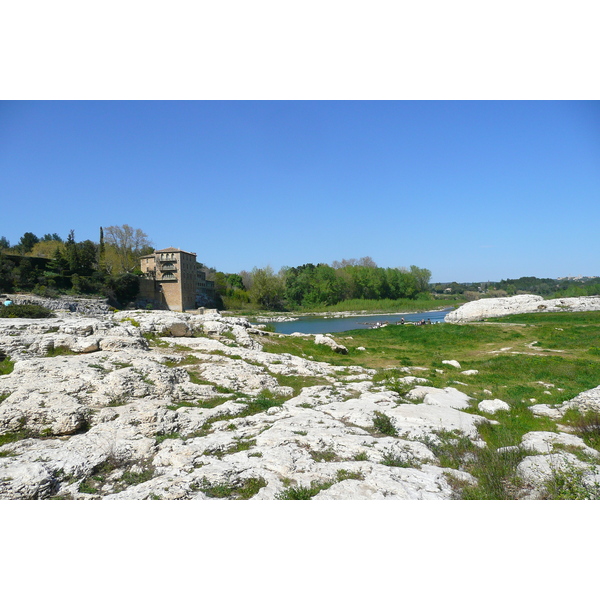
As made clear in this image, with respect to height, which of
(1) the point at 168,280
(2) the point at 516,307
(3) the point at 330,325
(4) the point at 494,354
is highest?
(1) the point at 168,280

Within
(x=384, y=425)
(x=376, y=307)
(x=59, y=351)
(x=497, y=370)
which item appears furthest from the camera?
(x=376, y=307)

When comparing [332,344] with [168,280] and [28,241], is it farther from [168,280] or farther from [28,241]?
[28,241]

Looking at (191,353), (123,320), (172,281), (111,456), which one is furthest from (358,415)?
(172,281)

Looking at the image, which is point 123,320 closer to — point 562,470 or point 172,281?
point 562,470

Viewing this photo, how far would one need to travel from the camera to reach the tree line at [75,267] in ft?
121

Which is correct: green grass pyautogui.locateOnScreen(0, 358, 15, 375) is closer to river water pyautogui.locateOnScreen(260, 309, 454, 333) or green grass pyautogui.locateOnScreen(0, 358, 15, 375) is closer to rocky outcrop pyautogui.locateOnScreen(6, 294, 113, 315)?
rocky outcrop pyautogui.locateOnScreen(6, 294, 113, 315)

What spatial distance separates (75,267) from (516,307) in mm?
57819

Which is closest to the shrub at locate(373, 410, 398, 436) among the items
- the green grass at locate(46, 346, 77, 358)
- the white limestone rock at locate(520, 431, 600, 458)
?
the white limestone rock at locate(520, 431, 600, 458)

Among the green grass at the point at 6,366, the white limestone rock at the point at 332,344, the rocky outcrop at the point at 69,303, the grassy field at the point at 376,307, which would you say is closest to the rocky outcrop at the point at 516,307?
the white limestone rock at the point at 332,344

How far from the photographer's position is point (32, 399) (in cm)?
682

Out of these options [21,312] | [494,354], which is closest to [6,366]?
[21,312]

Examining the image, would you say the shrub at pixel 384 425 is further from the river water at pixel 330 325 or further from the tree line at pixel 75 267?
the tree line at pixel 75 267

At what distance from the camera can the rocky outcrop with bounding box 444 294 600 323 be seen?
40.7 meters

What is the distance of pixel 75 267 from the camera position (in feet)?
→ 145
